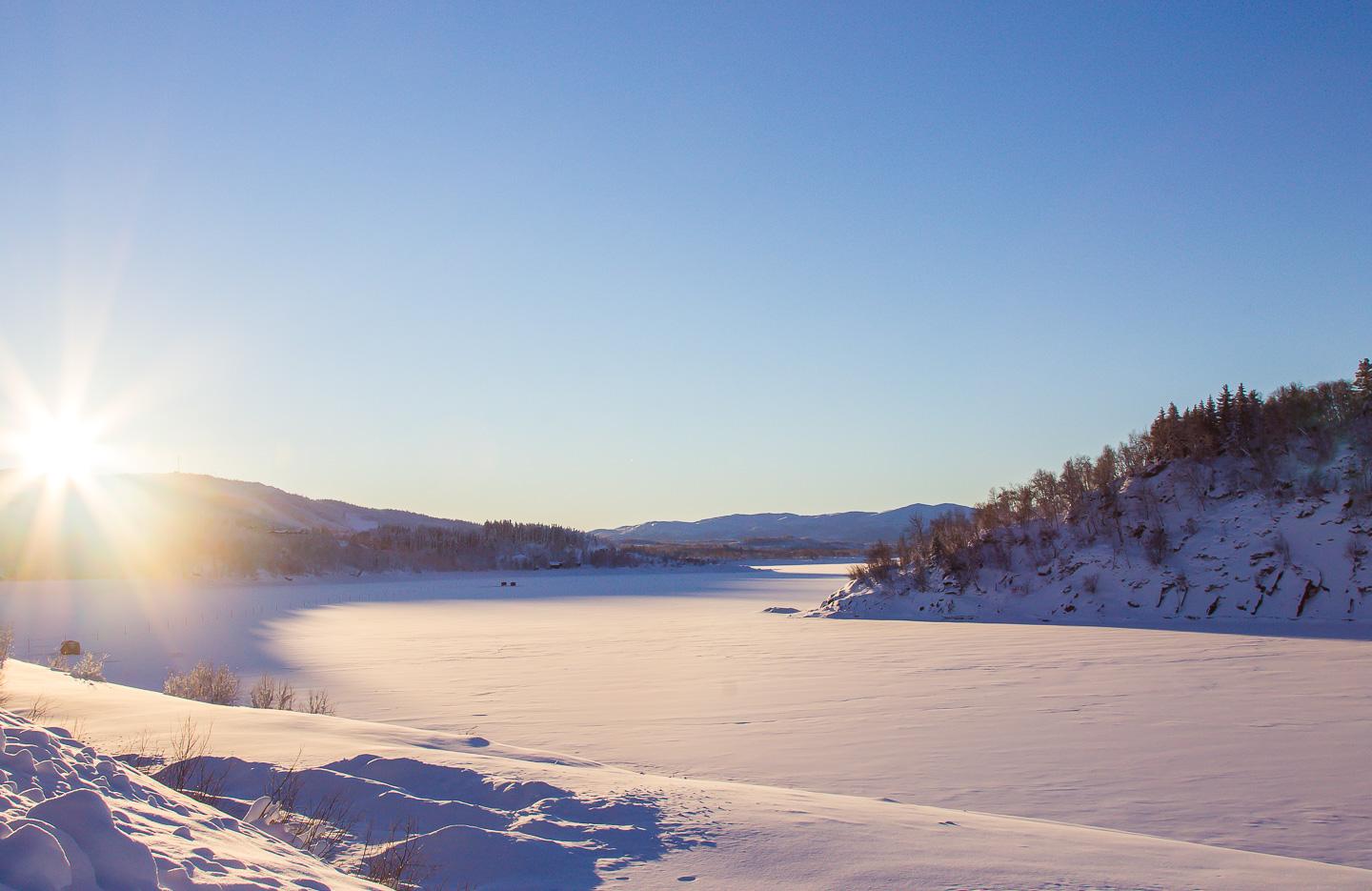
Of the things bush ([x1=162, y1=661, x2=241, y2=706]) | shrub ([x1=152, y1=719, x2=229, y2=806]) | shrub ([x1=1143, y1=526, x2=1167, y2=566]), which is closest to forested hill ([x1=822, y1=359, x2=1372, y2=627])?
shrub ([x1=1143, y1=526, x2=1167, y2=566])

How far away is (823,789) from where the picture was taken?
755 centimetres

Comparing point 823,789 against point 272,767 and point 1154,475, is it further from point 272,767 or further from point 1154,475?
point 1154,475

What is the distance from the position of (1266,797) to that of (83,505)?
3714 inches

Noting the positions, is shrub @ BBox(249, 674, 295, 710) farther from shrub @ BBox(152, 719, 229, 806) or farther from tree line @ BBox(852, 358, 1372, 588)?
tree line @ BBox(852, 358, 1372, 588)

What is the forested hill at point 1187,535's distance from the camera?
2194 centimetres

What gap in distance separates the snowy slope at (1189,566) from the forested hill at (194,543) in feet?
169

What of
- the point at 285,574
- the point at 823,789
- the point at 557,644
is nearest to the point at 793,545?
the point at 285,574

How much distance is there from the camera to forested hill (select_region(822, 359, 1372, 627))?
2194 cm

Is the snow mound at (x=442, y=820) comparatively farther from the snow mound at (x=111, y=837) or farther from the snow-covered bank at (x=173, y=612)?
the snow-covered bank at (x=173, y=612)

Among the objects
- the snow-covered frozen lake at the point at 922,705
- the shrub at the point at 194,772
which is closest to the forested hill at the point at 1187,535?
the snow-covered frozen lake at the point at 922,705

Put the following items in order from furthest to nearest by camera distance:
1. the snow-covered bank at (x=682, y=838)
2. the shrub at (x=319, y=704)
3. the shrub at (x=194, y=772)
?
1. the shrub at (x=319, y=704)
2. the shrub at (x=194, y=772)
3. the snow-covered bank at (x=682, y=838)

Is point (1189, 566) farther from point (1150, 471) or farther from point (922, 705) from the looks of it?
point (922, 705)

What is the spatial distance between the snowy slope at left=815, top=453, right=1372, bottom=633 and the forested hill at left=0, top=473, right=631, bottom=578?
51.4 m

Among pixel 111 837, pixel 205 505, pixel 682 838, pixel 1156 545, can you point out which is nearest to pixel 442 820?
pixel 682 838
